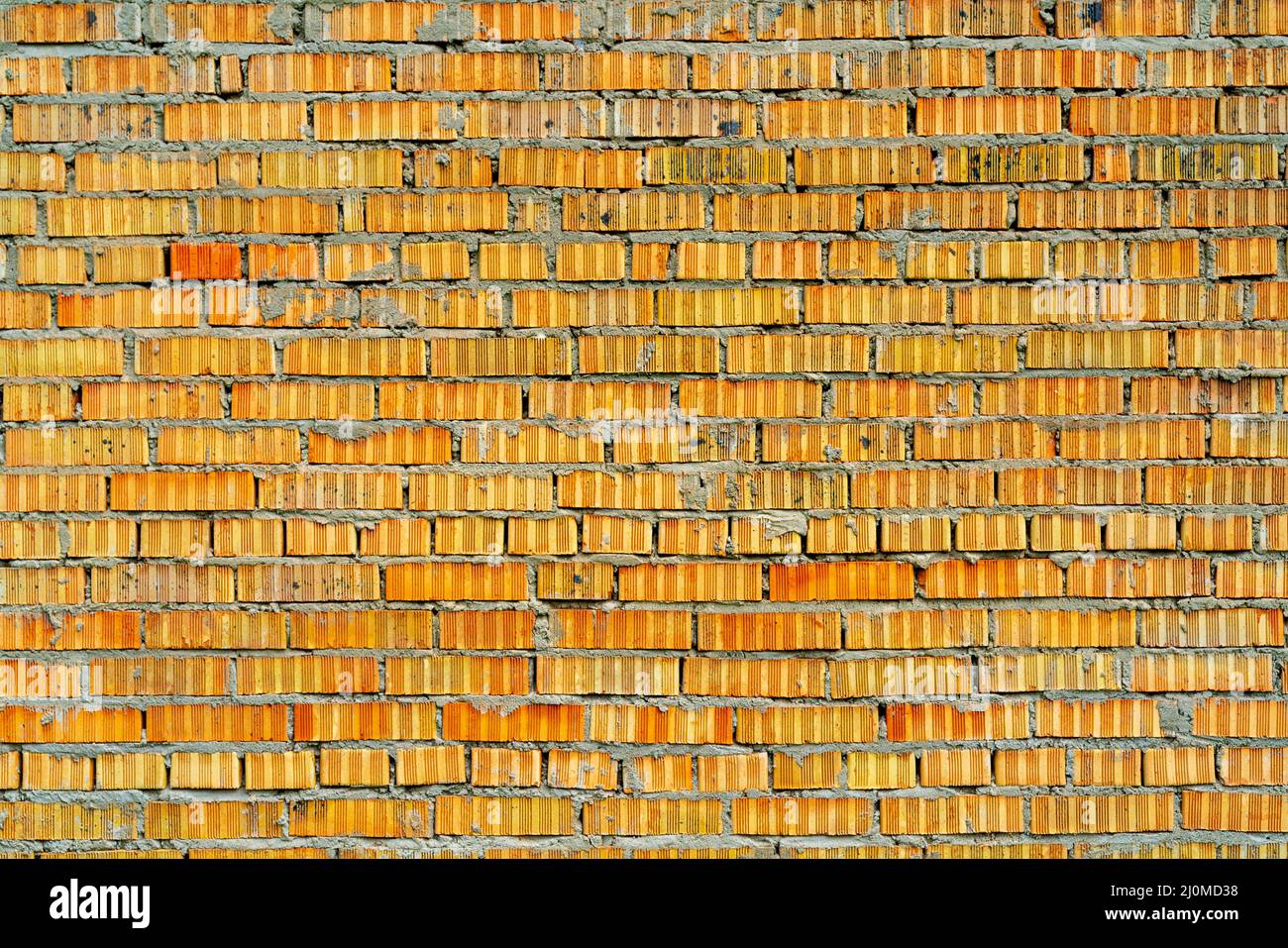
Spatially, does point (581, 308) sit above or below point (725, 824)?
above

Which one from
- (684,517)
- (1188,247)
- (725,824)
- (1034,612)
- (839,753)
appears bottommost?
(725,824)

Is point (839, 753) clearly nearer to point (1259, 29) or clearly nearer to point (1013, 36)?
point (1013, 36)

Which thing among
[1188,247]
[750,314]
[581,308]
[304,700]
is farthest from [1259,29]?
[304,700]

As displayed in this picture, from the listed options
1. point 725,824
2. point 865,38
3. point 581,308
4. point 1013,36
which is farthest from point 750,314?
point 725,824

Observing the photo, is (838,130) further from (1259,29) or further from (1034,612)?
(1034,612)

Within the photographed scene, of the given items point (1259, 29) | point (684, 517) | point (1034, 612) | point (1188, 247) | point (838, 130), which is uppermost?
point (1259, 29)

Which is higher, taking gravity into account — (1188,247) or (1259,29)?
(1259,29)
